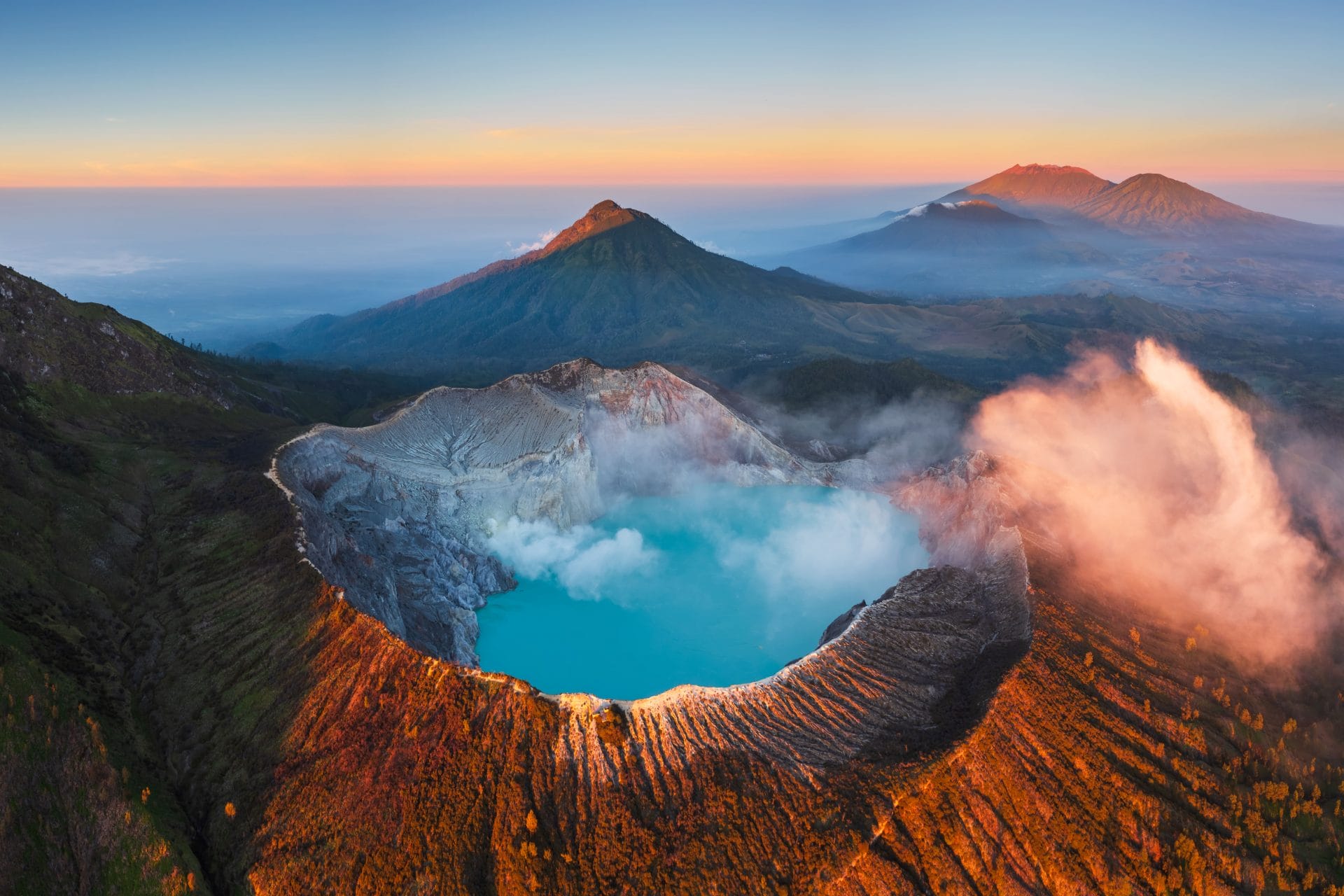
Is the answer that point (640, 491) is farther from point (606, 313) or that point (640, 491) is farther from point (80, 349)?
point (606, 313)

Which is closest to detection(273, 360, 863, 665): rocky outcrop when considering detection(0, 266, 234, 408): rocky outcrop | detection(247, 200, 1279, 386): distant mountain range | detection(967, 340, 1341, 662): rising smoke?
detection(0, 266, 234, 408): rocky outcrop

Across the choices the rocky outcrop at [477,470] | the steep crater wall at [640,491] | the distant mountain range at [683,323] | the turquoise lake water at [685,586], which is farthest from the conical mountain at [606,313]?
the turquoise lake water at [685,586]

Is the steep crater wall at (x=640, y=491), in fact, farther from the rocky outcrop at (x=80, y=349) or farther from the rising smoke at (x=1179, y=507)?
the rocky outcrop at (x=80, y=349)

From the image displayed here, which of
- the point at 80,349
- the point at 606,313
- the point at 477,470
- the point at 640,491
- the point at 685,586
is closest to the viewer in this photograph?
the point at 685,586

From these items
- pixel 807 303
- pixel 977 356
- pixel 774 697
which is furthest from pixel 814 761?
pixel 807 303

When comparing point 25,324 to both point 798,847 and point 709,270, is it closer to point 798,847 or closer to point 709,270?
point 798,847

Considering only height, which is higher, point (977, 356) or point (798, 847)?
point (798, 847)

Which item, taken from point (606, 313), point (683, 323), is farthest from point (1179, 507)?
point (606, 313)

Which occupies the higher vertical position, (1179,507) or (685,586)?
(1179,507)
